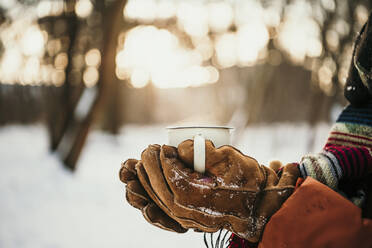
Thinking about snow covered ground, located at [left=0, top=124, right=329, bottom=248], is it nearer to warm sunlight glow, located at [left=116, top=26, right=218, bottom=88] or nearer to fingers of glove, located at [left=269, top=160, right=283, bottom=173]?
fingers of glove, located at [left=269, top=160, right=283, bottom=173]

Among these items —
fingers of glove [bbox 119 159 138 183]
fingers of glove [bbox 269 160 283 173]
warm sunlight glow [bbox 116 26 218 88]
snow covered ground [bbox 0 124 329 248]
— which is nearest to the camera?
fingers of glove [bbox 119 159 138 183]

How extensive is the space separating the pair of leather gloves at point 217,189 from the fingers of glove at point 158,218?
0.01 metres

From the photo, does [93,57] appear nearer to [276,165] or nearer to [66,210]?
[66,210]

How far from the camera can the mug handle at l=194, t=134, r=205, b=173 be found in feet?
2.67

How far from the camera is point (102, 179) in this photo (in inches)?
220

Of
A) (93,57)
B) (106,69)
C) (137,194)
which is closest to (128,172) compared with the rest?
(137,194)

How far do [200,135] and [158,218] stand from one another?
0.92 ft

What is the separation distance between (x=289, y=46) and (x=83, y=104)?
23.8 feet

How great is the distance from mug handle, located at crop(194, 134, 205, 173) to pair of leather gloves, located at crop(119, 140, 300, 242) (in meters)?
0.02

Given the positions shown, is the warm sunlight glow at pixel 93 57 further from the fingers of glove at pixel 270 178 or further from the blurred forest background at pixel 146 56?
the fingers of glove at pixel 270 178

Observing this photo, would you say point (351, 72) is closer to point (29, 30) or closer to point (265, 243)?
point (265, 243)

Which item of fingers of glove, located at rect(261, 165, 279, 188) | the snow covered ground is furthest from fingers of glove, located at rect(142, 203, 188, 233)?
the snow covered ground

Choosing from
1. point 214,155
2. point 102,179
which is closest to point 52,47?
point 102,179

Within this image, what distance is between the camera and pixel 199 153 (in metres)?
0.82
